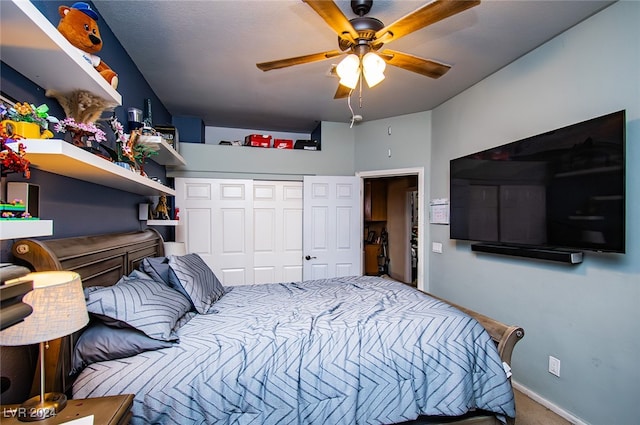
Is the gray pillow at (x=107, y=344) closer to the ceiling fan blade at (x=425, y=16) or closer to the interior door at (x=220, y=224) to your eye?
the ceiling fan blade at (x=425, y=16)

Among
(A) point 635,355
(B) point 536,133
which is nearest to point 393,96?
(B) point 536,133

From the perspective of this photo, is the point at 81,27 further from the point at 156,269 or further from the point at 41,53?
the point at 156,269

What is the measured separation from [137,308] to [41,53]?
3.71 ft

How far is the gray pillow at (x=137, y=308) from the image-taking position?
1.40 meters

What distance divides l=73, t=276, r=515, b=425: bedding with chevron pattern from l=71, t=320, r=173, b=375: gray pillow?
0.11 ft

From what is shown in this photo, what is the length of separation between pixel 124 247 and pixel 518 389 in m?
3.26

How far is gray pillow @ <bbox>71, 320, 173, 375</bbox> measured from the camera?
1353 mm

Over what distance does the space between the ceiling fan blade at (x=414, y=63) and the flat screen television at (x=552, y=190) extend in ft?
3.20

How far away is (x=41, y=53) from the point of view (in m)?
1.12

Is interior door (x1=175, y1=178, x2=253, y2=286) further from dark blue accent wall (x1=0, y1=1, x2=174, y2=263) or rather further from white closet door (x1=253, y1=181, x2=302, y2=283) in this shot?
dark blue accent wall (x1=0, y1=1, x2=174, y2=263)

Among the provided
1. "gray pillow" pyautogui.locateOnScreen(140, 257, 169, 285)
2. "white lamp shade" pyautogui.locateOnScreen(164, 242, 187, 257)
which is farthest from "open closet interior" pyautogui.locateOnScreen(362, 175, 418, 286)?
"gray pillow" pyautogui.locateOnScreen(140, 257, 169, 285)

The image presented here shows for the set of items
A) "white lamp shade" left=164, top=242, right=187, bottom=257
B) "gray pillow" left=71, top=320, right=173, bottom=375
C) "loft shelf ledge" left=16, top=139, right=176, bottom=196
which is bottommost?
"gray pillow" left=71, top=320, right=173, bottom=375

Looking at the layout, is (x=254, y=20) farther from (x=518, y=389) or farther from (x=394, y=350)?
(x=518, y=389)

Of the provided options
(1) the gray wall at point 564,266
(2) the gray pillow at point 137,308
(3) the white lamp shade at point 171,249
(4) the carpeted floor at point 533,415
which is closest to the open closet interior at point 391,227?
(1) the gray wall at point 564,266
